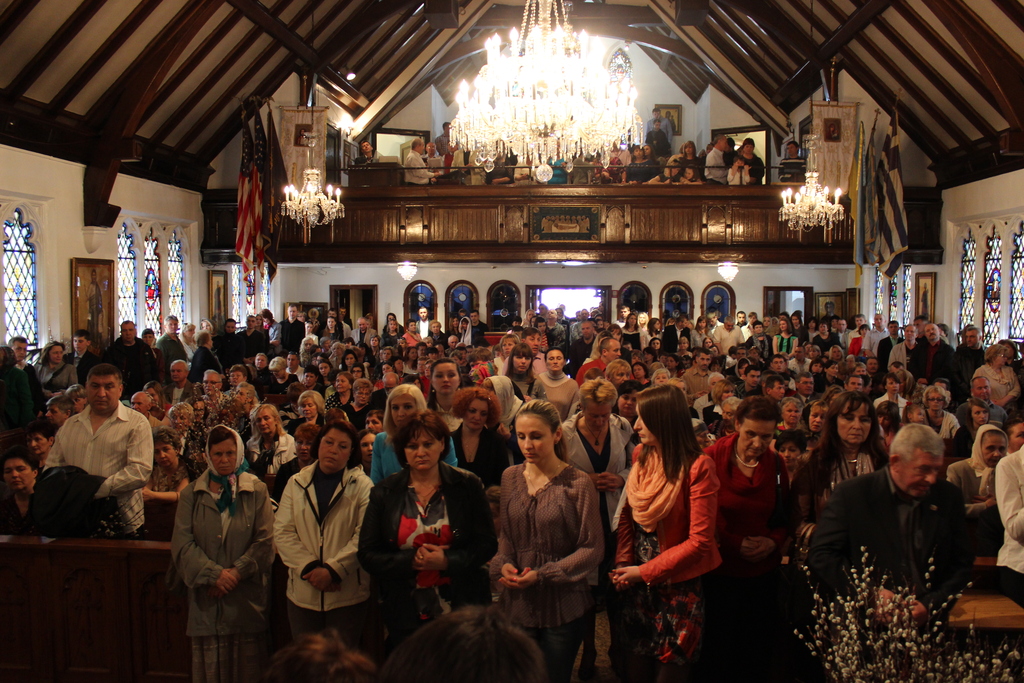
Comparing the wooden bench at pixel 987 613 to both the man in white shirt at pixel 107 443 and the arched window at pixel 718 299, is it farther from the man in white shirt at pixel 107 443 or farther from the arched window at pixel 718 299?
the arched window at pixel 718 299

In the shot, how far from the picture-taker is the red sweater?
11.0 ft

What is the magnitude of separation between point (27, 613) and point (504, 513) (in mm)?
2592

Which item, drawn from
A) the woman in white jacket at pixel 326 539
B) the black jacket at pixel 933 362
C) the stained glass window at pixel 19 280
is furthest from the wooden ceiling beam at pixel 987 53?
the stained glass window at pixel 19 280

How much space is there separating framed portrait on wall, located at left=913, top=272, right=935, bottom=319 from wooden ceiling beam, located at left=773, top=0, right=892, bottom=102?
426 centimetres

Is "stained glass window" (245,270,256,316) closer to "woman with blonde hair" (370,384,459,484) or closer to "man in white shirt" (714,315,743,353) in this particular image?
"man in white shirt" (714,315,743,353)

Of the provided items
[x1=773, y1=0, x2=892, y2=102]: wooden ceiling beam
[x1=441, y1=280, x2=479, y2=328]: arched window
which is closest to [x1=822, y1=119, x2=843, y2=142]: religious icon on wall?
[x1=773, y1=0, x2=892, y2=102]: wooden ceiling beam

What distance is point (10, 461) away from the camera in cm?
411

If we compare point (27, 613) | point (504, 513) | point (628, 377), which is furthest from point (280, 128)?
point (504, 513)

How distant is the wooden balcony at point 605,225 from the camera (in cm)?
1491

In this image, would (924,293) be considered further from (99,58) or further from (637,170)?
(99,58)

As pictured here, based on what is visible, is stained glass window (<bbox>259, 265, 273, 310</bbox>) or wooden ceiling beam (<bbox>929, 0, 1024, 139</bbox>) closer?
wooden ceiling beam (<bbox>929, 0, 1024, 139</bbox>)

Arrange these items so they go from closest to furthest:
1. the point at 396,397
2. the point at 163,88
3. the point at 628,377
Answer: the point at 396,397, the point at 628,377, the point at 163,88

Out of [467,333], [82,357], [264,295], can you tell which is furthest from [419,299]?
[82,357]

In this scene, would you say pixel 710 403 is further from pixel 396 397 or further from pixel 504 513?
pixel 504 513
